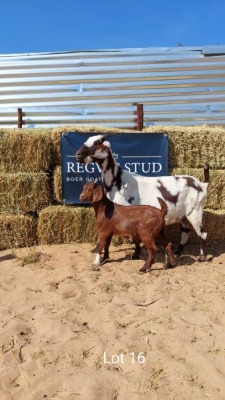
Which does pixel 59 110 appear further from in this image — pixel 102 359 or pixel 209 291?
pixel 102 359

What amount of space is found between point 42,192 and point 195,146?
2.97 meters

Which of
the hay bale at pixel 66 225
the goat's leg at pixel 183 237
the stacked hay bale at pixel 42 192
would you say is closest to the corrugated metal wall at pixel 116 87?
the stacked hay bale at pixel 42 192

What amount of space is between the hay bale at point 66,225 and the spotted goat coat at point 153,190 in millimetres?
930

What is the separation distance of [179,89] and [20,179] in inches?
174

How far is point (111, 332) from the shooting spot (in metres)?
3.77

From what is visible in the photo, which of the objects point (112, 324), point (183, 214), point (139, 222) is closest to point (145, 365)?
point (112, 324)

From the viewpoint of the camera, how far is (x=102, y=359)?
3334 millimetres

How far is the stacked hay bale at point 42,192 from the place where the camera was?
22.4 feet

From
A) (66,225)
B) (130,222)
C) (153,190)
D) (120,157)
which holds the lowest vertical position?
(66,225)

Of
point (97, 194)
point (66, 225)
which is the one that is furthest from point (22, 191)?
point (97, 194)

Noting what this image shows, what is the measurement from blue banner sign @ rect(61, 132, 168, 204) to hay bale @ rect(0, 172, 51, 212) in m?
0.41

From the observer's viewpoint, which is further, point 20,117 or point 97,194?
point 20,117

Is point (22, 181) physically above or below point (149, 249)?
above

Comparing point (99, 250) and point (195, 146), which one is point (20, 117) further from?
point (99, 250)
